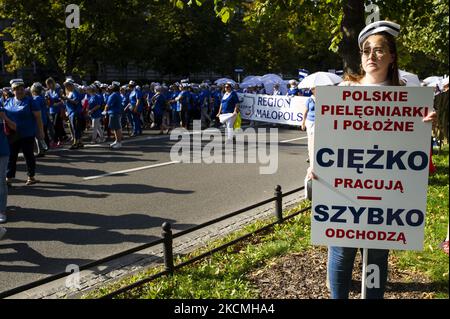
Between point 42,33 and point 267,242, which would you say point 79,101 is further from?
point 42,33

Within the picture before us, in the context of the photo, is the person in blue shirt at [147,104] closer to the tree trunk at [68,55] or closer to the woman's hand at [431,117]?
the tree trunk at [68,55]

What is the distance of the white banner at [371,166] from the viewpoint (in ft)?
10.1

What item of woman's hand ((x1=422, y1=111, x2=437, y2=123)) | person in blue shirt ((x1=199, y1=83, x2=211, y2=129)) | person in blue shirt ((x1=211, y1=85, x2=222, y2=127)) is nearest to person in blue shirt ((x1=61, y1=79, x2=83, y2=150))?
person in blue shirt ((x1=199, y1=83, x2=211, y2=129))

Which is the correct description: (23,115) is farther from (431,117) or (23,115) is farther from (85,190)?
(431,117)

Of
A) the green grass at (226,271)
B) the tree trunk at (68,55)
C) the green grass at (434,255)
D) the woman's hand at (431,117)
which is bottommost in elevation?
the green grass at (226,271)

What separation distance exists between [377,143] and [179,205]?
5596mm

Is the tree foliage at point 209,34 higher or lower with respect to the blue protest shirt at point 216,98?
higher

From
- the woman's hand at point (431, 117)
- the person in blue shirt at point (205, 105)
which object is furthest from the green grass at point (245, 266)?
the person in blue shirt at point (205, 105)

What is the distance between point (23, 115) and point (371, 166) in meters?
7.96

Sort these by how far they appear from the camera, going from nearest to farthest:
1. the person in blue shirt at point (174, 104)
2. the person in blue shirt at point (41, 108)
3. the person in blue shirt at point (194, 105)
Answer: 1. the person in blue shirt at point (41, 108)
2. the person in blue shirt at point (174, 104)
3. the person in blue shirt at point (194, 105)

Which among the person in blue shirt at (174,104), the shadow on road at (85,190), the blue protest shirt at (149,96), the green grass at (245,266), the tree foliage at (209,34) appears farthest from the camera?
the blue protest shirt at (149,96)

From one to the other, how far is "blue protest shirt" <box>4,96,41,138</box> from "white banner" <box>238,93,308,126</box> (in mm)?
12593

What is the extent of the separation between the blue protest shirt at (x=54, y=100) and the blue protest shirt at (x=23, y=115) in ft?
18.0

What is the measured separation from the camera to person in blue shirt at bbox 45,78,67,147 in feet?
49.8
